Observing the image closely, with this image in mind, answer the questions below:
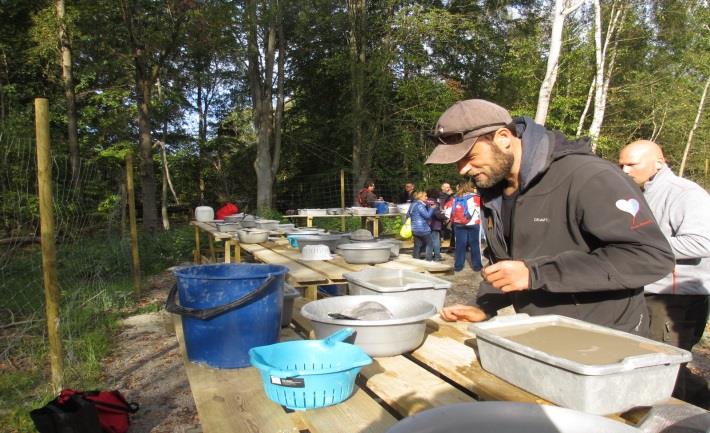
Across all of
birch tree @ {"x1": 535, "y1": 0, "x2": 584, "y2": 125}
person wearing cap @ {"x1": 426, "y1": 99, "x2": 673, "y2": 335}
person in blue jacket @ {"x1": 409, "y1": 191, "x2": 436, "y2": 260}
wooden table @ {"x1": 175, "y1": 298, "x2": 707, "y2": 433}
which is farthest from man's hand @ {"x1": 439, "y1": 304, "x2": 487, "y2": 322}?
birch tree @ {"x1": 535, "y1": 0, "x2": 584, "y2": 125}

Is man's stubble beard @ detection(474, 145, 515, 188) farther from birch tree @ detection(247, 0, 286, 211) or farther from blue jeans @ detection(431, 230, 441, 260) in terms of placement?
birch tree @ detection(247, 0, 286, 211)

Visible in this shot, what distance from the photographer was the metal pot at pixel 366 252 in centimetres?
358

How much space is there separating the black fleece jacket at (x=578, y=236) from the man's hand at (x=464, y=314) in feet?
0.35

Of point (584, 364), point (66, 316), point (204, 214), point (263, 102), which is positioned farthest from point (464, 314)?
point (263, 102)

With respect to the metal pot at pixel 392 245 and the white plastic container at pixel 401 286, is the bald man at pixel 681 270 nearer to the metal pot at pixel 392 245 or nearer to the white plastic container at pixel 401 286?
the white plastic container at pixel 401 286

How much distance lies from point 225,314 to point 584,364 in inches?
39.4

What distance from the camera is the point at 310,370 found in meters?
1.16

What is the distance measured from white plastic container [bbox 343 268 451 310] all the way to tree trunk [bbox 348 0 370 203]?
13.9 m

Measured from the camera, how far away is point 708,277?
8.34ft

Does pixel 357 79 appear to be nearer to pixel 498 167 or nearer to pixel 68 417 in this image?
pixel 68 417

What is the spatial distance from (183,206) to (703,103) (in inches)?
844

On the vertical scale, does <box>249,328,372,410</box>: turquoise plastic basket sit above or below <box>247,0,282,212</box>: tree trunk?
below

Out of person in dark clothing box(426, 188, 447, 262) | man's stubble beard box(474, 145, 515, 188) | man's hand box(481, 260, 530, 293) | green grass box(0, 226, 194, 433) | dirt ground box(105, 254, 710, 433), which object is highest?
man's stubble beard box(474, 145, 515, 188)

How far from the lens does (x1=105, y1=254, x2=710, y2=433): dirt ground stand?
3.25 metres
